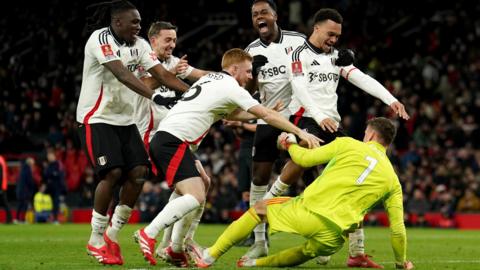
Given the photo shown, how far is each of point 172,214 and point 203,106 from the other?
112 centimetres

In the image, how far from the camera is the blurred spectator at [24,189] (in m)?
25.9

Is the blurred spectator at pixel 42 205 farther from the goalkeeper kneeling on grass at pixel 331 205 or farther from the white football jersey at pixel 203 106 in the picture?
the goalkeeper kneeling on grass at pixel 331 205

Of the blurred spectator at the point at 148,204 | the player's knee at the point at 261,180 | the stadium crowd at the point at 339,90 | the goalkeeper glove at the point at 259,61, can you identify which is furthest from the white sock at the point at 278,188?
the blurred spectator at the point at 148,204

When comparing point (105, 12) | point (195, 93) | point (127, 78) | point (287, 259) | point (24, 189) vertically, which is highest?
point (105, 12)

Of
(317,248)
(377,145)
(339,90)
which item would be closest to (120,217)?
(317,248)

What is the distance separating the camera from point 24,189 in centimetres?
2588

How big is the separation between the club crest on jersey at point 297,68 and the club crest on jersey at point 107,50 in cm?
218

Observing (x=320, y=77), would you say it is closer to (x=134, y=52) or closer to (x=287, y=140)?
(x=287, y=140)

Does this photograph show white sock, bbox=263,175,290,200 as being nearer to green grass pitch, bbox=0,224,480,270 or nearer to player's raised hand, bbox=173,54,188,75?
green grass pitch, bbox=0,224,480,270

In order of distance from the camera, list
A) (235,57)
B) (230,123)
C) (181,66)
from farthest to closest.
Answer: (230,123), (181,66), (235,57)

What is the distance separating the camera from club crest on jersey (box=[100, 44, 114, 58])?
1038 centimetres

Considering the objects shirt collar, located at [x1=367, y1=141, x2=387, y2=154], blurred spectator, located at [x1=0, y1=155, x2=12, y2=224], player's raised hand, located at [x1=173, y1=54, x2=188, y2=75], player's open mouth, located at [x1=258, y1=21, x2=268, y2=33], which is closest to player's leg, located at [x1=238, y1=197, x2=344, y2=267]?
shirt collar, located at [x1=367, y1=141, x2=387, y2=154]

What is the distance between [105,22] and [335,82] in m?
2.71

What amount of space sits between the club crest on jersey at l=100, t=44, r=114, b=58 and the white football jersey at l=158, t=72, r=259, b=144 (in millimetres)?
1043
